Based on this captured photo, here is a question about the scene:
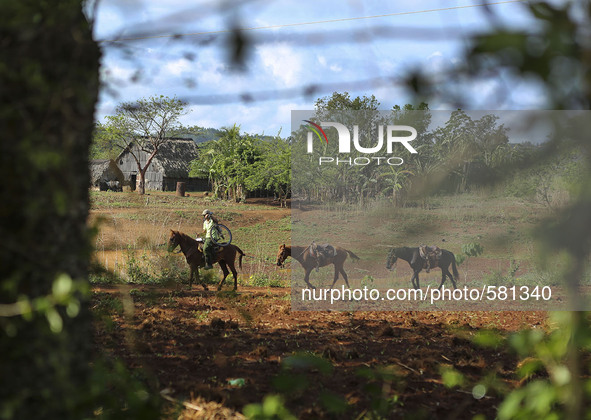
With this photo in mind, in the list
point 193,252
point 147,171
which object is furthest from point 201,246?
point 147,171

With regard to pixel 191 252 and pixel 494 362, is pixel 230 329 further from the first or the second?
pixel 191 252

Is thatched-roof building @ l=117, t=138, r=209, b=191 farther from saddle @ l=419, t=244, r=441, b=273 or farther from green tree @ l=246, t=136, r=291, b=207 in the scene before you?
saddle @ l=419, t=244, r=441, b=273

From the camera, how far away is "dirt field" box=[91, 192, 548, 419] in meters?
2.55

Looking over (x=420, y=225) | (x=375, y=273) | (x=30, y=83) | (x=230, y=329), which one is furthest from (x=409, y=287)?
(x=30, y=83)

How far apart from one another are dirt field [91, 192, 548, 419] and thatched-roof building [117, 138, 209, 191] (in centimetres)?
3101

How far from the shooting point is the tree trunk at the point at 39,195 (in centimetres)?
119

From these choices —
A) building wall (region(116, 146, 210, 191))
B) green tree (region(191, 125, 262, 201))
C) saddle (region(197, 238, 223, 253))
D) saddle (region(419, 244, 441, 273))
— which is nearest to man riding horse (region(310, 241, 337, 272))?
saddle (region(419, 244, 441, 273))

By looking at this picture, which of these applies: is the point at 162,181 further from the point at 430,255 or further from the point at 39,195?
the point at 39,195

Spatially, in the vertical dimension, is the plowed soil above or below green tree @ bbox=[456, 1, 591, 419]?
below

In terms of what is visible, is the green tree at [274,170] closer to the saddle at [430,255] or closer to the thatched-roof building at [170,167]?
the thatched-roof building at [170,167]

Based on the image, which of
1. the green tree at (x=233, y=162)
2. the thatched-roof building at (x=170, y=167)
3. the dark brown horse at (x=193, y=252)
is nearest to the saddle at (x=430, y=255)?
the dark brown horse at (x=193, y=252)

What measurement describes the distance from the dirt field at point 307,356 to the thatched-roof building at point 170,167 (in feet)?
102

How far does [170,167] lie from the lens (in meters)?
38.6

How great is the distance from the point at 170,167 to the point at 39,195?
38.5 metres
